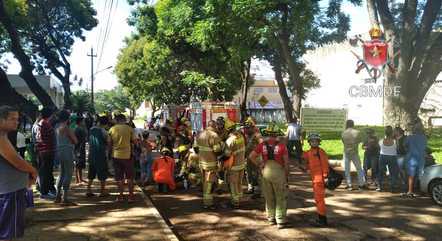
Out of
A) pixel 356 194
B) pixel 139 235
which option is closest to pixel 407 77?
pixel 356 194

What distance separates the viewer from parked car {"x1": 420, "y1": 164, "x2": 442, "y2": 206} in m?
9.04

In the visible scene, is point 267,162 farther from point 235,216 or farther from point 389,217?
point 389,217

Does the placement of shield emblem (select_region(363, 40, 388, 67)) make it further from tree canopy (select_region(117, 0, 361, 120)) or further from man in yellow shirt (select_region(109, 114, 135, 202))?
man in yellow shirt (select_region(109, 114, 135, 202))

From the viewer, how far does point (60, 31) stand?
2744cm

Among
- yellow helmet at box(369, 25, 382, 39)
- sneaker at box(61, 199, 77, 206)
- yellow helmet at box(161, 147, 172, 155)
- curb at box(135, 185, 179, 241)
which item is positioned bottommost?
curb at box(135, 185, 179, 241)

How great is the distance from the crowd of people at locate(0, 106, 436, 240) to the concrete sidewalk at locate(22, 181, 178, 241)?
1.26 ft

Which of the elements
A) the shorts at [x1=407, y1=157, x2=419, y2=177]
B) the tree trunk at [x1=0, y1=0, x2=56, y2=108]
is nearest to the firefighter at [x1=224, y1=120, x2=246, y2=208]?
the shorts at [x1=407, y1=157, x2=419, y2=177]

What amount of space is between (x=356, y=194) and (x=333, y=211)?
6.25ft

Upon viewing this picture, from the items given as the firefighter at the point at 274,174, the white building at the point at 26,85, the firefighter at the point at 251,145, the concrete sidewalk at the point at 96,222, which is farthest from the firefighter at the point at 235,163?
Answer: the white building at the point at 26,85

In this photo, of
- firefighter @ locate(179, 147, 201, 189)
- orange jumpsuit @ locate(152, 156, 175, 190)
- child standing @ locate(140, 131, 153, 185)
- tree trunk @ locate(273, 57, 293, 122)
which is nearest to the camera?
orange jumpsuit @ locate(152, 156, 175, 190)

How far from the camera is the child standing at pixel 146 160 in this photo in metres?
11.7

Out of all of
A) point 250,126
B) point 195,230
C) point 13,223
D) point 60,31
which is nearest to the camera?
point 13,223

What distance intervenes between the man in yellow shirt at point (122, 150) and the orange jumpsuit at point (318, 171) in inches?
132

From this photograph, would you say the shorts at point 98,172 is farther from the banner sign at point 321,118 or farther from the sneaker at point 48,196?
the banner sign at point 321,118
